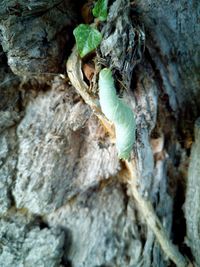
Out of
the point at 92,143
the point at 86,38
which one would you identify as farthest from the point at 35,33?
the point at 92,143

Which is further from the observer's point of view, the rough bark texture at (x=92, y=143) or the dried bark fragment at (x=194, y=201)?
the dried bark fragment at (x=194, y=201)

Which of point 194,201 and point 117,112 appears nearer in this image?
A: point 117,112

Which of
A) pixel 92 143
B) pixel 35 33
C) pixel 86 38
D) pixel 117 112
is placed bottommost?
pixel 92 143

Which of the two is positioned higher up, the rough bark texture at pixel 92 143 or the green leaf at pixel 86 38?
the green leaf at pixel 86 38

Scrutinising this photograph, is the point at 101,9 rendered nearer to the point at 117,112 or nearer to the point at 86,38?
the point at 86,38

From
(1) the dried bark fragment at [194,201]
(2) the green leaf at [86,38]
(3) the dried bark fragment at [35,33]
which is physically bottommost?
(1) the dried bark fragment at [194,201]

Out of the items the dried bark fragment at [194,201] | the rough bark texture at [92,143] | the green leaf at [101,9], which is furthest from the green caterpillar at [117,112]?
the dried bark fragment at [194,201]

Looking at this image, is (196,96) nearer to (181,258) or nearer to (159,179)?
(159,179)

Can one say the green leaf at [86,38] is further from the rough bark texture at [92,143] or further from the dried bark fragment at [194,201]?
the dried bark fragment at [194,201]

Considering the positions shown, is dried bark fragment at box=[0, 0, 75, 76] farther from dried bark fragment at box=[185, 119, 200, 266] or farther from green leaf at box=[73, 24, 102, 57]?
dried bark fragment at box=[185, 119, 200, 266]
